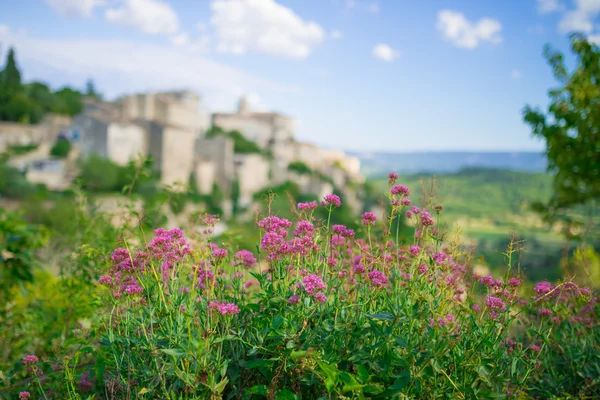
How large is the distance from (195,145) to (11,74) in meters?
17.9

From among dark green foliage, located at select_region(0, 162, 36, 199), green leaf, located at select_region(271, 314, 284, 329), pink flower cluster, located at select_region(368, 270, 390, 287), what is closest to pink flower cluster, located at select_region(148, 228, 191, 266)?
green leaf, located at select_region(271, 314, 284, 329)

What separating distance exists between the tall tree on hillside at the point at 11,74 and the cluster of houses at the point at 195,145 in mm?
5883

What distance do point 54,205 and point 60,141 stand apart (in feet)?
32.5

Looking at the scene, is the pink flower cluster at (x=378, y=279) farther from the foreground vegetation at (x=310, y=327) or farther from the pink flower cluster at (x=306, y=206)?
the pink flower cluster at (x=306, y=206)

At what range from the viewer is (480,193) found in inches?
2822

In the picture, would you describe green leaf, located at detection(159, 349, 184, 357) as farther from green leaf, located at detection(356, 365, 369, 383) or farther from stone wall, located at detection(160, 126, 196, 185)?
stone wall, located at detection(160, 126, 196, 185)

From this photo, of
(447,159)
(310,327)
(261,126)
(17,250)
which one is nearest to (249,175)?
(261,126)

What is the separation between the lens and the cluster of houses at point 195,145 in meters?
36.9

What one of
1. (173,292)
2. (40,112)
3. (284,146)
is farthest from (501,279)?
(284,146)

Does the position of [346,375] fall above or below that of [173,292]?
below

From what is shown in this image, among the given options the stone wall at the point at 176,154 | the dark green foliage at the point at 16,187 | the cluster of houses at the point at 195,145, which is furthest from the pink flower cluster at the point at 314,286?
the stone wall at the point at 176,154

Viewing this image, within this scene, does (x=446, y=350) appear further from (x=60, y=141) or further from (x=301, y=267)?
(x=60, y=141)

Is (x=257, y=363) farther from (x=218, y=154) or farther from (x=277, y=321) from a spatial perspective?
(x=218, y=154)

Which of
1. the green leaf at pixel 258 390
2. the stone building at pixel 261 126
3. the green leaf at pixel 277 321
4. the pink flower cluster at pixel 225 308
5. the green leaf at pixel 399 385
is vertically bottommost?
the green leaf at pixel 258 390
